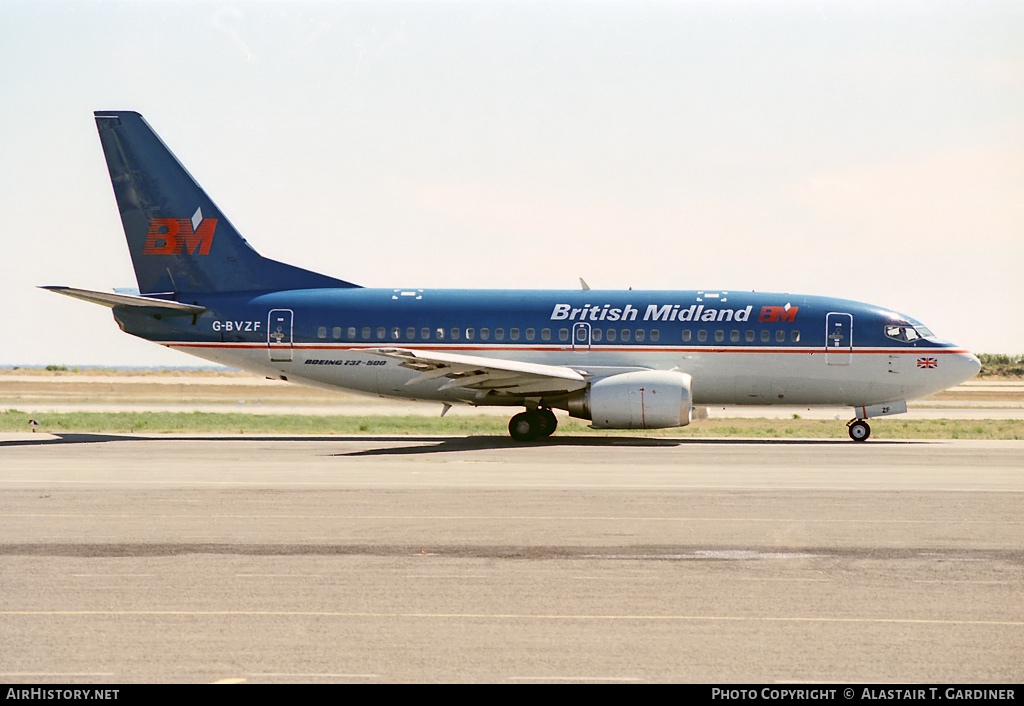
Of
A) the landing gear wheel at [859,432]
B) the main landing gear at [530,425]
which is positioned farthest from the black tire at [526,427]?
the landing gear wheel at [859,432]

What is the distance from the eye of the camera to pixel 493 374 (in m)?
29.7

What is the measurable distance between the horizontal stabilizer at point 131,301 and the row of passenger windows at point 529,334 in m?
4.17

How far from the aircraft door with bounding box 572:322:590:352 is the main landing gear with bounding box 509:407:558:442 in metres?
2.17

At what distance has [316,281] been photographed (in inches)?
1329

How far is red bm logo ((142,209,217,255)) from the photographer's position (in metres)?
33.4

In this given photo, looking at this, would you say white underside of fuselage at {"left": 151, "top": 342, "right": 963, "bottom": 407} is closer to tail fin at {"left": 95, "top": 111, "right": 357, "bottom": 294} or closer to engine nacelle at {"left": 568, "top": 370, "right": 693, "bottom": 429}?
engine nacelle at {"left": 568, "top": 370, "right": 693, "bottom": 429}

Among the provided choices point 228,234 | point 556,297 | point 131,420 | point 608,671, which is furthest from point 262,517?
point 131,420

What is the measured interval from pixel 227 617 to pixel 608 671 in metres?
3.35

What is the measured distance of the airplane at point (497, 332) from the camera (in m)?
31.1

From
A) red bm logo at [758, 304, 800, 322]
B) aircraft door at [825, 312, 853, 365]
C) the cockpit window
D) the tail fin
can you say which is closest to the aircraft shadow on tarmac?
aircraft door at [825, 312, 853, 365]

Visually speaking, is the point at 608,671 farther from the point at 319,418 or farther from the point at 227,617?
the point at 319,418

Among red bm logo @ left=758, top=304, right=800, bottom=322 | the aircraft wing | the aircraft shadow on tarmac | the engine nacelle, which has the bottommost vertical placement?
the aircraft shadow on tarmac

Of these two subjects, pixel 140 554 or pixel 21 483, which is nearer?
pixel 140 554

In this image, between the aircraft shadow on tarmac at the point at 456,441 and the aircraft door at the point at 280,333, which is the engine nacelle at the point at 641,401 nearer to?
the aircraft shadow on tarmac at the point at 456,441
